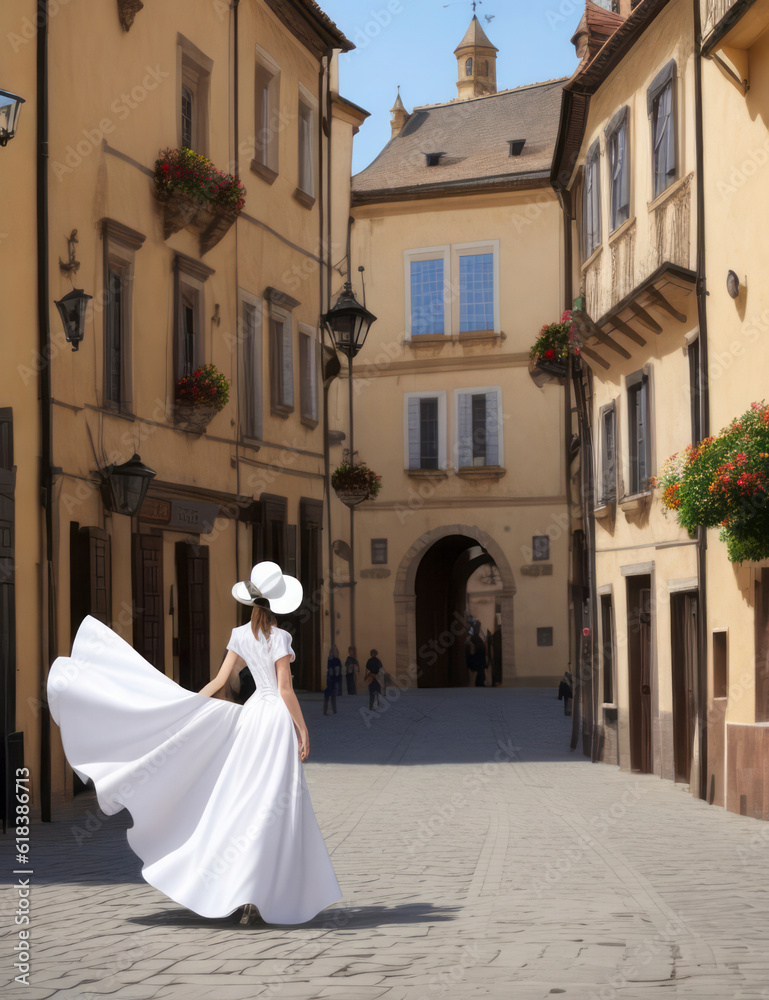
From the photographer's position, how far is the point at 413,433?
120 feet

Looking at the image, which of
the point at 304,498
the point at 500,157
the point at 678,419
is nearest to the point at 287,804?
the point at 678,419

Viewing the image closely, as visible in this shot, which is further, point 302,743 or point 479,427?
point 479,427

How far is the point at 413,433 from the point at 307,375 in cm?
1118

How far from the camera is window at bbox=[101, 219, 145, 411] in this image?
17.3 m

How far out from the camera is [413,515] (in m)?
36.6

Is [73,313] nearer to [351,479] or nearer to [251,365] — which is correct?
[251,365]

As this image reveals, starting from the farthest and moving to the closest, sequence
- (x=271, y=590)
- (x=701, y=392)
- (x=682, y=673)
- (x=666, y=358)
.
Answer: (x=666, y=358), (x=682, y=673), (x=701, y=392), (x=271, y=590)

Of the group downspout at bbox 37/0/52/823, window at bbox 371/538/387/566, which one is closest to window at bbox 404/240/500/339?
window at bbox 371/538/387/566

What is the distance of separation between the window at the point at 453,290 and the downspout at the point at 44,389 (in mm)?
22051

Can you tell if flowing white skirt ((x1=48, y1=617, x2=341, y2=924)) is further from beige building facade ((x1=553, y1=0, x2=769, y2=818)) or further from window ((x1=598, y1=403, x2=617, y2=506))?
window ((x1=598, y1=403, x2=617, y2=506))

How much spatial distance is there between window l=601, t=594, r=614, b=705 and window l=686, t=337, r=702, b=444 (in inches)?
194

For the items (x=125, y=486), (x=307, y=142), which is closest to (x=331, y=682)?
(x=307, y=142)

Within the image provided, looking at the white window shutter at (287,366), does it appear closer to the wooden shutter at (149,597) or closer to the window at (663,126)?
the wooden shutter at (149,597)

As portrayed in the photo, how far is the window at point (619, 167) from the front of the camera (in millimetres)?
18906
